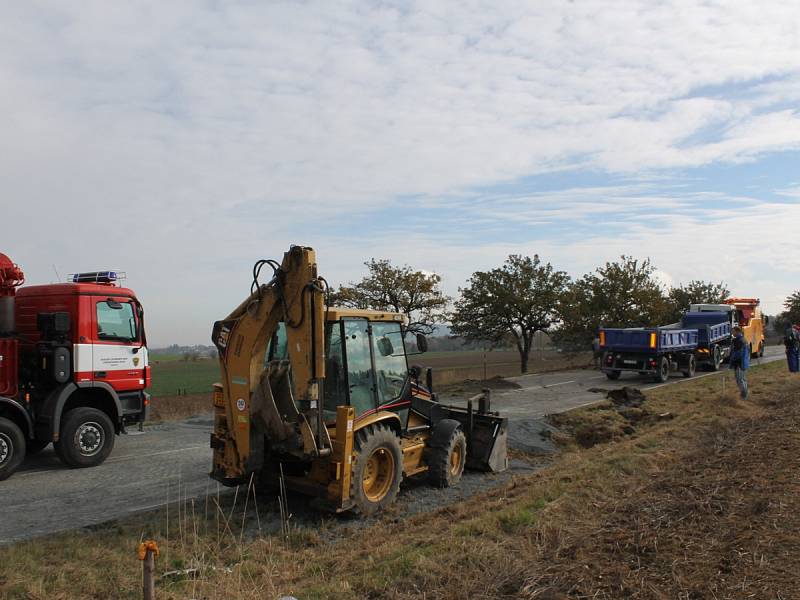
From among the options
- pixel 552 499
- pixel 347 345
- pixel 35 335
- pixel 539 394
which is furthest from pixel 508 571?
pixel 539 394

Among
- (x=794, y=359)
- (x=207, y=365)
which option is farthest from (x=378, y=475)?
(x=207, y=365)

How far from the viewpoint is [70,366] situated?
381 inches

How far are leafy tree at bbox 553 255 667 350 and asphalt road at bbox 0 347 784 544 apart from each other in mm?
17199

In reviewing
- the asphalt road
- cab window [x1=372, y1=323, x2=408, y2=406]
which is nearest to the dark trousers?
the asphalt road

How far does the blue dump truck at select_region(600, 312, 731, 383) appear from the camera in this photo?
2005cm

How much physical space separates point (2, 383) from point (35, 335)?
1.12 m

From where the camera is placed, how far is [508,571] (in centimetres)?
457

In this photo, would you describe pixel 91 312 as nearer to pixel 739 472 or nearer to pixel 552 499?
pixel 552 499

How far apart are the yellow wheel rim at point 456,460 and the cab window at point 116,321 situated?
604cm

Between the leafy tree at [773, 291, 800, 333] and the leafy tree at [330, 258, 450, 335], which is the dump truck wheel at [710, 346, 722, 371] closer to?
the leafy tree at [330, 258, 450, 335]

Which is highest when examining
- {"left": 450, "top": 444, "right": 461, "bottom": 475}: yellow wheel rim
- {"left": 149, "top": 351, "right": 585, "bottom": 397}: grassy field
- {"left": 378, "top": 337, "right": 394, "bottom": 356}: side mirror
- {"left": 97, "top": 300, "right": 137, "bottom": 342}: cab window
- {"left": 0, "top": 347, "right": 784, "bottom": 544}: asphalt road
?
{"left": 97, "top": 300, "right": 137, "bottom": 342}: cab window

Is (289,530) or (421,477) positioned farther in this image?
(421,477)

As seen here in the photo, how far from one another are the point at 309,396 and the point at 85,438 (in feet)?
18.4

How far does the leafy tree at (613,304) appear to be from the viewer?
30.9 m
